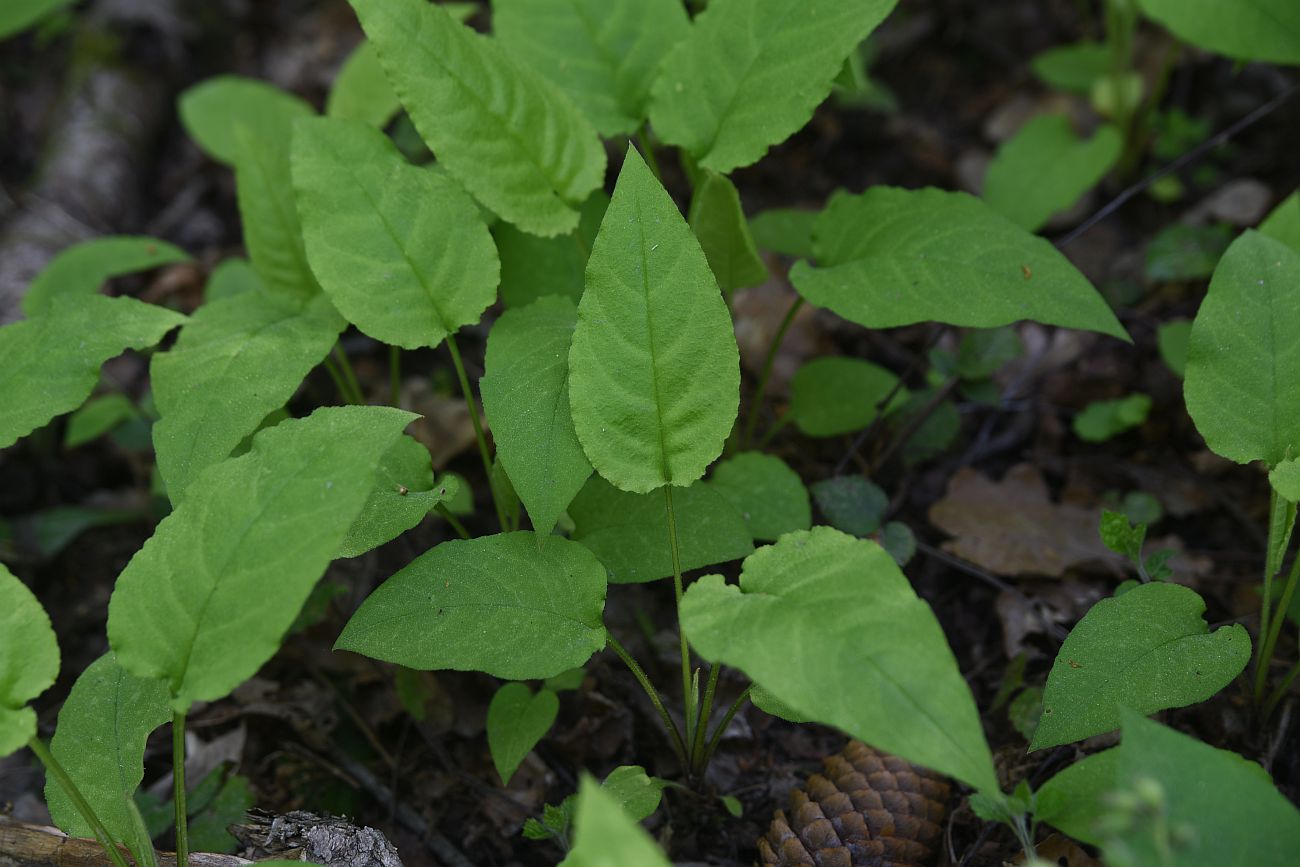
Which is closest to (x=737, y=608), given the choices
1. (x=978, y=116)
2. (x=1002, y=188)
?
(x=1002, y=188)

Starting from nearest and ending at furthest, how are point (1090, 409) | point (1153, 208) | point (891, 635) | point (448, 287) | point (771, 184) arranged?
point (891, 635) < point (448, 287) < point (1090, 409) < point (1153, 208) < point (771, 184)

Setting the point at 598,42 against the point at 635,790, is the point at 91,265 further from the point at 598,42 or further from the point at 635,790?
the point at 635,790

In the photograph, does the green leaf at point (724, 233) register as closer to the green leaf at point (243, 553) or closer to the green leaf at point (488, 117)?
the green leaf at point (488, 117)

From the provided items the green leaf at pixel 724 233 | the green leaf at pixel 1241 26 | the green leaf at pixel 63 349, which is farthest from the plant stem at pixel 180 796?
the green leaf at pixel 1241 26

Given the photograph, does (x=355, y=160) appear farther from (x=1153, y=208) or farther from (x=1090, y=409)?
(x=1153, y=208)

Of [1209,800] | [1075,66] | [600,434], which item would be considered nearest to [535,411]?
[600,434]

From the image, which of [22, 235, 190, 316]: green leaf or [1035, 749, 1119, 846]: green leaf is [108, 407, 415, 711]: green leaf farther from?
[22, 235, 190, 316]: green leaf
